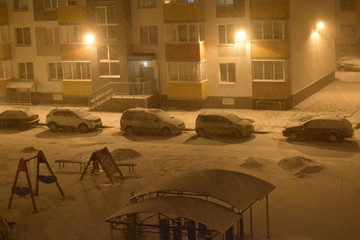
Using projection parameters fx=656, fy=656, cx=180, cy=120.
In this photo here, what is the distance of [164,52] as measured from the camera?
43.4 metres

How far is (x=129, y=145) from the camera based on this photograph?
112 ft

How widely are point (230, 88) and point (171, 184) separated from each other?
75.8 feet

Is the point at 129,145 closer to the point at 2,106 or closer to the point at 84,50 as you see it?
the point at 84,50

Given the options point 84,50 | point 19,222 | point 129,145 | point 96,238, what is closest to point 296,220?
point 96,238

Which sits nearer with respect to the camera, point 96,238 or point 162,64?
point 96,238

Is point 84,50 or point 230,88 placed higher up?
point 84,50

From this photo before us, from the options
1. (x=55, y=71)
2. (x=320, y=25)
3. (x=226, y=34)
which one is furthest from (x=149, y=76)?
(x=320, y=25)

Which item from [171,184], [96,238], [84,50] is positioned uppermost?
[84,50]

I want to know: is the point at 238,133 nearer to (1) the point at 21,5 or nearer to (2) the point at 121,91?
(2) the point at 121,91

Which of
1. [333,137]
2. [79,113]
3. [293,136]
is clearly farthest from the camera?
[79,113]

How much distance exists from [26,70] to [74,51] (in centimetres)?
481

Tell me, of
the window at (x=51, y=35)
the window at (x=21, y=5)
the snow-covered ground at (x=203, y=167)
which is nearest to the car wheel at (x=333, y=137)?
the snow-covered ground at (x=203, y=167)

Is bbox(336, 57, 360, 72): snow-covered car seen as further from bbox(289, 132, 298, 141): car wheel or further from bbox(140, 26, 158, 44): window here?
bbox(289, 132, 298, 141): car wheel

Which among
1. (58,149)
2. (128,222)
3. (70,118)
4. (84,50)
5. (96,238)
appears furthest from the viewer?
(84,50)
